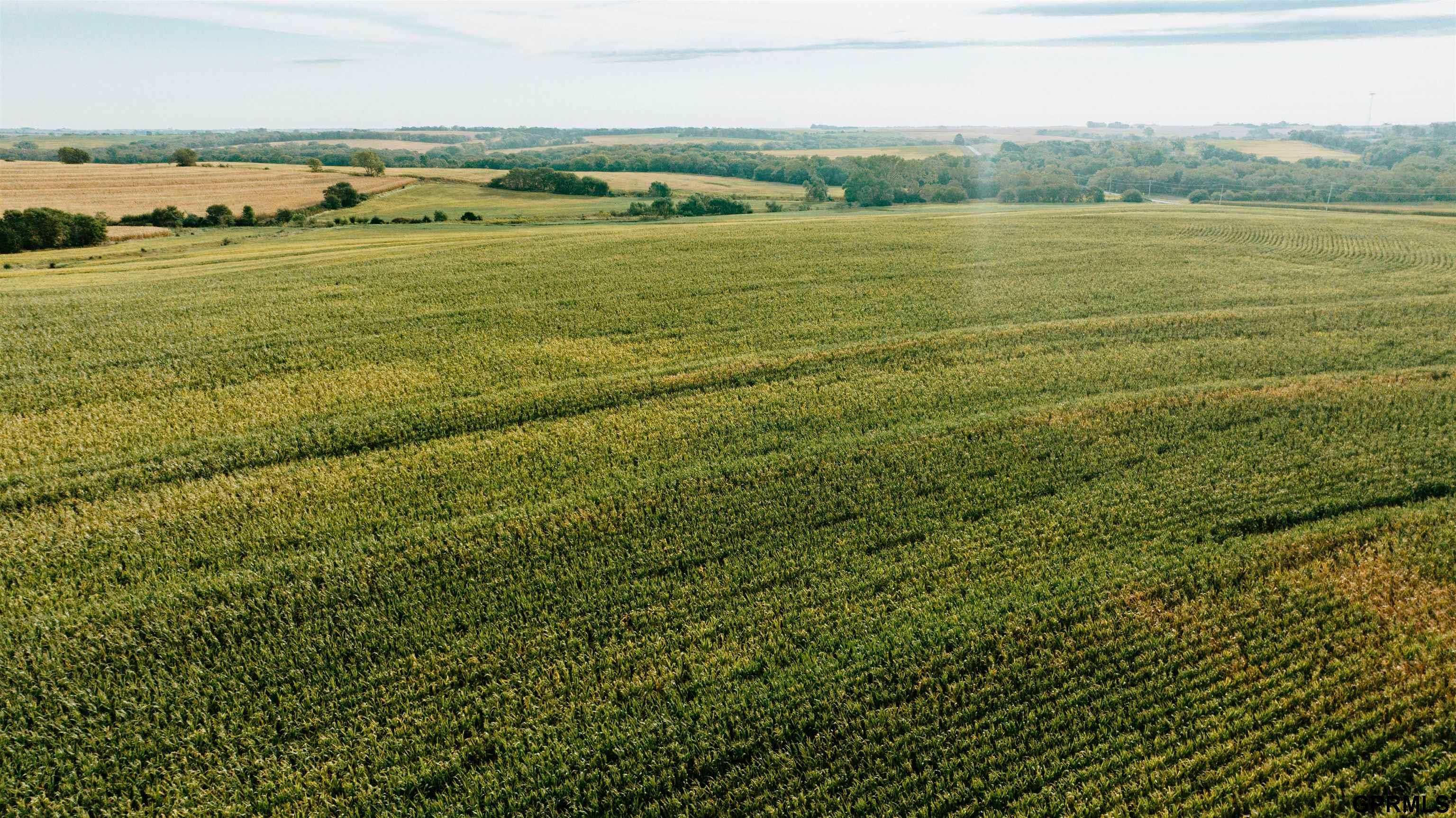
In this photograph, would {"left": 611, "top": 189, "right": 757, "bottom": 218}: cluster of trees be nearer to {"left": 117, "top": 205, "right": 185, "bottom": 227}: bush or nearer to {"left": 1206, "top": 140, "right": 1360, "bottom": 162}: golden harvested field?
{"left": 117, "top": 205, "right": 185, "bottom": 227}: bush

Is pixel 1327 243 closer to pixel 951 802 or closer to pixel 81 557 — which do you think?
pixel 951 802

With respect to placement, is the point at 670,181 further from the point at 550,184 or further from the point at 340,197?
the point at 340,197

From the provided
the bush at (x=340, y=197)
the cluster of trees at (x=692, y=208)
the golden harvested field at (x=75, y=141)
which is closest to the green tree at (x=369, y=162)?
the bush at (x=340, y=197)

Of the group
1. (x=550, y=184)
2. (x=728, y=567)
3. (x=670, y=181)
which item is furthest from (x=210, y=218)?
(x=728, y=567)

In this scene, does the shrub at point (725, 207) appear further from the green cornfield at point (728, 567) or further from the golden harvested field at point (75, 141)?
the golden harvested field at point (75, 141)

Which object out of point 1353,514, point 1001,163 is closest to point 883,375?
point 1353,514

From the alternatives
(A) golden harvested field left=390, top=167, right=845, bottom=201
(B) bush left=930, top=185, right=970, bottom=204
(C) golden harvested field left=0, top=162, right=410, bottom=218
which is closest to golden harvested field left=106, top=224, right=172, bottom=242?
(C) golden harvested field left=0, top=162, right=410, bottom=218
